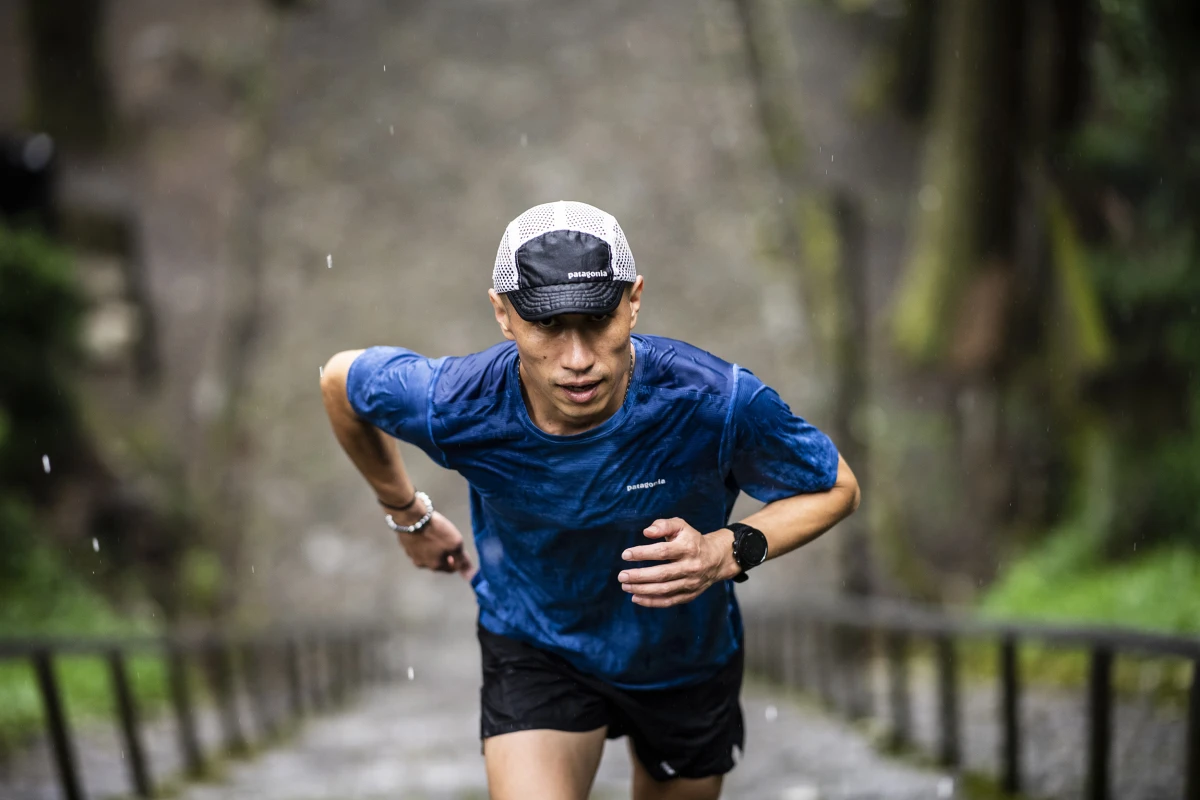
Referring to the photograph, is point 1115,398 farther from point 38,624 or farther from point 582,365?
point 38,624

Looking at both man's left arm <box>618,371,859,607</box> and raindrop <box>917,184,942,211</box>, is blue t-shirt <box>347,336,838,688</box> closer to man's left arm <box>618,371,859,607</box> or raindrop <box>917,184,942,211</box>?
man's left arm <box>618,371,859,607</box>

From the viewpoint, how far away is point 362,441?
3.60 meters

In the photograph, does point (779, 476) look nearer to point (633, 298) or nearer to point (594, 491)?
point (594, 491)

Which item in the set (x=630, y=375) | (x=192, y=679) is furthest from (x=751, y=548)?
(x=192, y=679)

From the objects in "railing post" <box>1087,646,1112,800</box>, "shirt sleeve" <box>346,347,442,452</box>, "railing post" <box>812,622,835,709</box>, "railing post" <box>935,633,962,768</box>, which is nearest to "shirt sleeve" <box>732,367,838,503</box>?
"shirt sleeve" <box>346,347,442,452</box>

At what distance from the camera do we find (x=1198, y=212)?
1014 centimetres

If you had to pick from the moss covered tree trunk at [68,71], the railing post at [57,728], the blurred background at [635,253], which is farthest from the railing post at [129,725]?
the moss covered tree trunk at [68,71]

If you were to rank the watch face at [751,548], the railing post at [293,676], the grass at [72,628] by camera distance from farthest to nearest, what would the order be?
the railing post at [293,676], the grass at [72,628], the watch face at [751,548]

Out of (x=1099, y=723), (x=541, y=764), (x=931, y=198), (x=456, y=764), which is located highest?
(x=931, y=198)

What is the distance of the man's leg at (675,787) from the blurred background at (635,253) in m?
4.36

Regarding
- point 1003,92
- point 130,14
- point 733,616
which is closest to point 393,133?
point 130,14

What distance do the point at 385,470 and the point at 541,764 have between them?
39.8 inches

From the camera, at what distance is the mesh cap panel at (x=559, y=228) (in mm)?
2885

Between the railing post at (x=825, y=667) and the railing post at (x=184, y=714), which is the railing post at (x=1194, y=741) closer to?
the railing post at (x=825, y=667)
